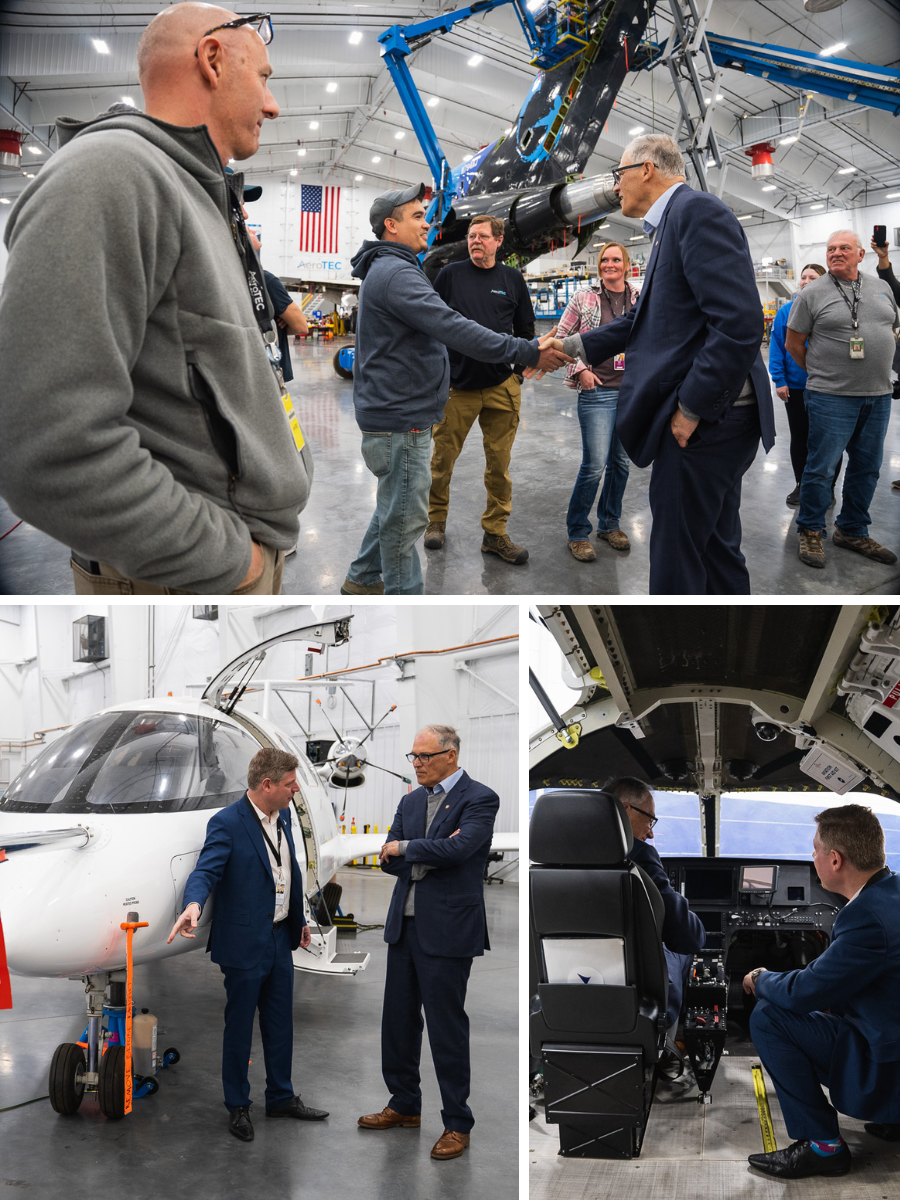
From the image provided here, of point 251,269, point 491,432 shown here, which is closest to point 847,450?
point 491,432

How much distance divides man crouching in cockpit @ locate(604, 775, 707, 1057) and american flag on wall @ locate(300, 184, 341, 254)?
1903cm

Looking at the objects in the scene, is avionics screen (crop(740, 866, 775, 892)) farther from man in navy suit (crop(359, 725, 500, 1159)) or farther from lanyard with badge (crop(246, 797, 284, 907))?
lanyard with badge (crop(246, 797, 284, 907))

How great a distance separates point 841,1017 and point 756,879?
10.5 feet

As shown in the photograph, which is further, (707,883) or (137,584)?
Answer: (707,883)

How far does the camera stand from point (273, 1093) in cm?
259

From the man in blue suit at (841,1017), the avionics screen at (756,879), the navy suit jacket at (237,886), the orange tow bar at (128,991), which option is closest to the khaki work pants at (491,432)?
the navy suit jacket at (237,886)

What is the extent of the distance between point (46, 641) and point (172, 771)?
0.73 metres

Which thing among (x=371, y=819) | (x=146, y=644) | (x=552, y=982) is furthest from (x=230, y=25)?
(x=371, y=819)

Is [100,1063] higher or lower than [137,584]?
lower

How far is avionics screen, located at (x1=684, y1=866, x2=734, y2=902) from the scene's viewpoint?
17.5 feet

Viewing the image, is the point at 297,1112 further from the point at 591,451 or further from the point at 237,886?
the point at 591,451

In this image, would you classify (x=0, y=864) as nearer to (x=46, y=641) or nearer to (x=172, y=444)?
(x=46, y=641)

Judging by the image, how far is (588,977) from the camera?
8.00 feet

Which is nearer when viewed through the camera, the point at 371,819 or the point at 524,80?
the point at 524,80
